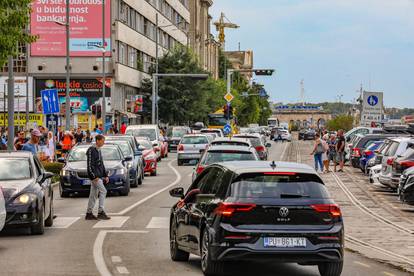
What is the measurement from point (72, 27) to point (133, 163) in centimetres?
4844

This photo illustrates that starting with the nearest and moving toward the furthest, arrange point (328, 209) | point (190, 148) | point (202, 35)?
point (328, 209) → point (190, 148) → point (202, 35)

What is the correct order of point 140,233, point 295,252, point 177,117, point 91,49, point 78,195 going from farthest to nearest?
point 177,117, point 91,49, point 78,195, point 140,233, point 295,252

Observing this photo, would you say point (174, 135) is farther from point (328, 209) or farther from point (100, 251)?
point (328, 209)

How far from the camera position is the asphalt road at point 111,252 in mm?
13727

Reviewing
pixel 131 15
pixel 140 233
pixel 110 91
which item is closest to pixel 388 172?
pixel 140 233

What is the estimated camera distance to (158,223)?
2130cm

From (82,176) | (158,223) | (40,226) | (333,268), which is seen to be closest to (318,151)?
(82,176)

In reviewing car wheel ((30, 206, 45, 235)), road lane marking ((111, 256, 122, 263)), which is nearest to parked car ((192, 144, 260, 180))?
car wheel ((30, 206, 45, 235))

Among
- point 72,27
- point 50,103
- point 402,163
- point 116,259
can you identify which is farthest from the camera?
point 72,27

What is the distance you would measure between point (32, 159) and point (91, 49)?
205 ft

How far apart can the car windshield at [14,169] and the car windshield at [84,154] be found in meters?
11.0

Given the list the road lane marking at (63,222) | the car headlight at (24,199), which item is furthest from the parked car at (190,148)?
the car headlight at (24,199)

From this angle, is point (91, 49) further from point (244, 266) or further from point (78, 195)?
point (244, 266)

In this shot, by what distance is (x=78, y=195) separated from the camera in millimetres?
31266
